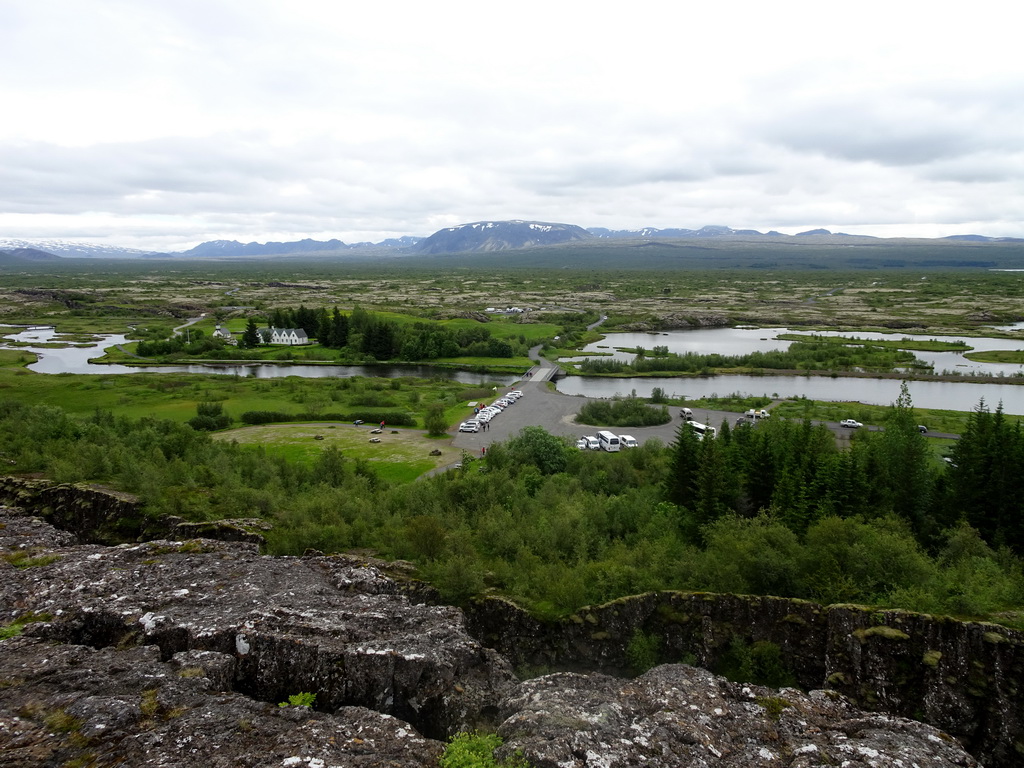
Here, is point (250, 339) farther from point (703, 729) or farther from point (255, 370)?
point (703, 729)

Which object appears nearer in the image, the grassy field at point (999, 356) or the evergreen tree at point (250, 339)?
the grassy field at point (999, 356)

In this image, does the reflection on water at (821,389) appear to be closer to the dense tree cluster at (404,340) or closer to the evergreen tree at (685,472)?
the dense tree cluster at (404,340)

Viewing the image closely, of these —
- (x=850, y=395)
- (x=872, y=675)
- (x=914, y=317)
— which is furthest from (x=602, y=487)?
(x=914, y=317)

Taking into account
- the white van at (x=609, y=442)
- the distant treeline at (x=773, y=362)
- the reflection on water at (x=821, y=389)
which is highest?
the distant treeline at (x=773, y=362)

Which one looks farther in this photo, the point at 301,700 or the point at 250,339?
the point at 250,339

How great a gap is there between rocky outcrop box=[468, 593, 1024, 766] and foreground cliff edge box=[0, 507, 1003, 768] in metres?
0.05

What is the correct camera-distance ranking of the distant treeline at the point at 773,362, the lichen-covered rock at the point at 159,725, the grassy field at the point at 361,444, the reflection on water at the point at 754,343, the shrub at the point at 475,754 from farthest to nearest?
the reflection on water at the point at 754,343 < the distant treeline at the point at 773,362 < the grassy field at the point at 361,444 < the shrub at the point at 475,754 < the lichen-covered rock at the point at 159,725

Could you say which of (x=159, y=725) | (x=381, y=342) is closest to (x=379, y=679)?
(x=159, y=725)

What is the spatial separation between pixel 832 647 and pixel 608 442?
34.3 metres

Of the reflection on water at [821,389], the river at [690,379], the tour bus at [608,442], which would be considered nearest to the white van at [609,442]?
the tour bus at [608,442]

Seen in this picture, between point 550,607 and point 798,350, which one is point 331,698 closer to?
point 550,607

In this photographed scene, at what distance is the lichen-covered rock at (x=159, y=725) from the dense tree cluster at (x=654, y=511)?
779 centimetres

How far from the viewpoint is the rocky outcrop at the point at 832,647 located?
45.0ft

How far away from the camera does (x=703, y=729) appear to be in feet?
40.0
